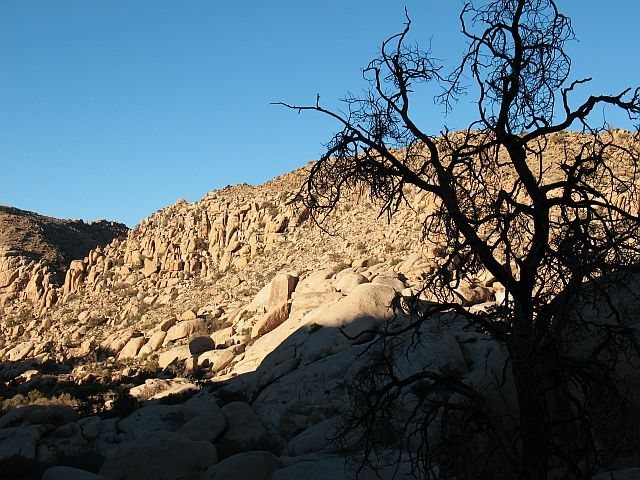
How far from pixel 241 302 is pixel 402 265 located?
9400 millimetres

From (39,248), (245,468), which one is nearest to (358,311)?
(245,468)

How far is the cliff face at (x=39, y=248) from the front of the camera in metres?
44.1

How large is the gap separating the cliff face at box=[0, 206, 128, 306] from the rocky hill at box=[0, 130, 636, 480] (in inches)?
25.3

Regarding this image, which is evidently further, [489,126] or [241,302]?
[241,302]

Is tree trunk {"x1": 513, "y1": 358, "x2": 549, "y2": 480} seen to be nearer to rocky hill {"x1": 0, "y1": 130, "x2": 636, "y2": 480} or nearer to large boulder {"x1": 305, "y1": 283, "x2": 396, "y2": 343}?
rocky hill {"x1": 0, "y1": 130, "x2": 636, "y2": 480}

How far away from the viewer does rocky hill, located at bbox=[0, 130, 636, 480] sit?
10453mm

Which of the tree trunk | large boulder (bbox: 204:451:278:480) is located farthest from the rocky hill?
the tree trunk

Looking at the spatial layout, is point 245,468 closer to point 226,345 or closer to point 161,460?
point 161,460

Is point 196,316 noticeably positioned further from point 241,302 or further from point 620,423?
point 620,423

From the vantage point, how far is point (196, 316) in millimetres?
30672

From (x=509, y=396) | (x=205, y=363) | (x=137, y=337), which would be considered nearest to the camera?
(x=509, y=396)

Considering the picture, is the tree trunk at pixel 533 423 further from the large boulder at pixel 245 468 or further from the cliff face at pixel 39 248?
the cliff face at pixel 39 248

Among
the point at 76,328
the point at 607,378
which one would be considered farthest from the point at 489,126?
the point at 76,328

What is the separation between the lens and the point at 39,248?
51.3 metres
